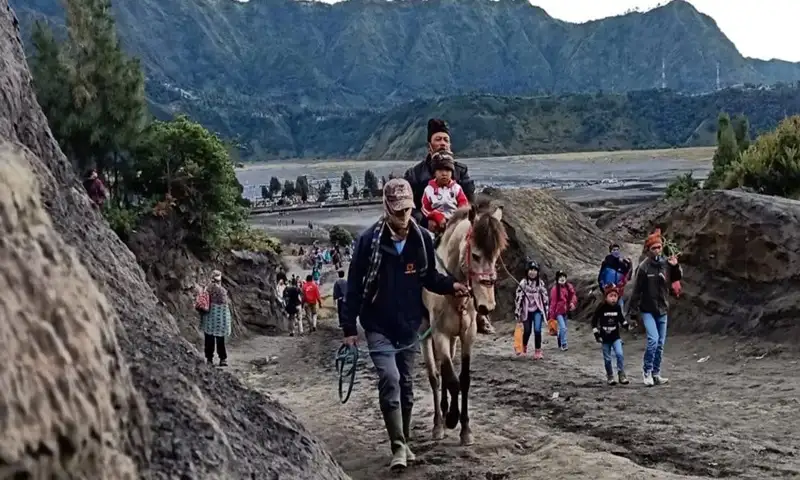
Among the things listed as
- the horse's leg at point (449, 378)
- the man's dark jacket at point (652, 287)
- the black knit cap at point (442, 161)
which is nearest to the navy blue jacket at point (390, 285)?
the horse's leg at point (449, 378)

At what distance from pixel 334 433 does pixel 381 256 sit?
8.94 ft

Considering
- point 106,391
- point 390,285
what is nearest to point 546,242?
point 390,285

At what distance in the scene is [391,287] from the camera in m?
7.60

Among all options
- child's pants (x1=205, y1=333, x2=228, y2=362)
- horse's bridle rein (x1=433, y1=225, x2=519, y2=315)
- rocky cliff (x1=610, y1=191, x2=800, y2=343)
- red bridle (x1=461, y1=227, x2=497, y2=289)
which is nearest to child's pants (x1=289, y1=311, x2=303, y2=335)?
child's pants (x1=205, y1=333, x2=228, y2=362)

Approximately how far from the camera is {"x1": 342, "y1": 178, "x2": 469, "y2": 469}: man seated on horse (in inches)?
296

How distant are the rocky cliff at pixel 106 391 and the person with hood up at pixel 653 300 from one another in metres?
6.91

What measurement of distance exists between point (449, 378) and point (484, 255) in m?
1.27

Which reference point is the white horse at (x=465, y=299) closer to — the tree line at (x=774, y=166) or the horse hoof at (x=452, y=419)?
the horse hoof at (x=452, y=419)

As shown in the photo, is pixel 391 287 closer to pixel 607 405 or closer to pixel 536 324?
pixel 607 405

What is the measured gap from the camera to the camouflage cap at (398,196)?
293 inches

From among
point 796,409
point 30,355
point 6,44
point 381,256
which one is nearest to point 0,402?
point 30,355

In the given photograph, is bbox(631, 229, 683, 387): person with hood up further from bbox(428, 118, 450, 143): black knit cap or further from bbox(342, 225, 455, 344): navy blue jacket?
bbox(342, 225, 455, 344): navy blue jacket

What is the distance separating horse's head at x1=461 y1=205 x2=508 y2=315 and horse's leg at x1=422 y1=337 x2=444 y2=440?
1.16m

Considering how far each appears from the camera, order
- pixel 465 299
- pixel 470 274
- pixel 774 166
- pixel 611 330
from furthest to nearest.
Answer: pixel 774 166 → pixel 611 330 → pixel 465 299 → pixel 470 274
